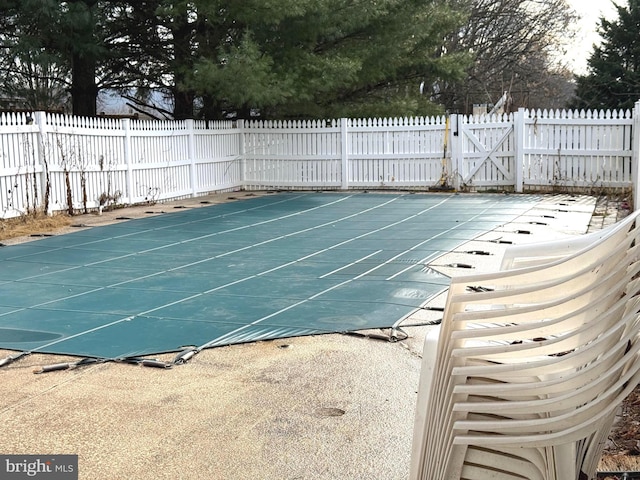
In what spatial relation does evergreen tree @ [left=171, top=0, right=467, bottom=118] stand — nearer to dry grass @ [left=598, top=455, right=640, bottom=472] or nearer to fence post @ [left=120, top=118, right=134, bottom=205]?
fence post @ [left=120, top=118, right=134, bottom=205]

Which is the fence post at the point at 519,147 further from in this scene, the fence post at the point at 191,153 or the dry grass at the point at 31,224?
the dry grass at the point at 31,224

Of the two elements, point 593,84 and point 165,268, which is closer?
point 165,268

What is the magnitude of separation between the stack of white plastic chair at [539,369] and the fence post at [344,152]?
47.0ft

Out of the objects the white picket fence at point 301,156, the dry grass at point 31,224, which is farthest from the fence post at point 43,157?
the dry grass at point 31,224

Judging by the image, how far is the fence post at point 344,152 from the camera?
647 inches

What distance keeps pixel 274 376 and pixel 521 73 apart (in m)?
28.2

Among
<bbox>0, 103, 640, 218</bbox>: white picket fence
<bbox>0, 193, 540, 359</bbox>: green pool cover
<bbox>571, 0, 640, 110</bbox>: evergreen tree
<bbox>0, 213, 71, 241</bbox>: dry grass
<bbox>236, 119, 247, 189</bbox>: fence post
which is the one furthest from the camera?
<bbox>571, 0, 640, 110</bbox>: evergreen tree

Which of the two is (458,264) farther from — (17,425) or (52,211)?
(52,211)

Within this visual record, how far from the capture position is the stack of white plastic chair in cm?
197

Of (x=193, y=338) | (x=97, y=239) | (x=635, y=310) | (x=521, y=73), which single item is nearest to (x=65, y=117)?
(x=97, y=239)

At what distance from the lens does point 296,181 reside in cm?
1708

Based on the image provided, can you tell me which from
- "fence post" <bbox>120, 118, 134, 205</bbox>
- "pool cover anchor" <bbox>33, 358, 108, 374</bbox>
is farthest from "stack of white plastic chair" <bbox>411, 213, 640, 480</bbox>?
"fence post" <bbox>120, 118, 134, 205</bbox>

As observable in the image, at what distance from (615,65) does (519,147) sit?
Result: 53.1 feet

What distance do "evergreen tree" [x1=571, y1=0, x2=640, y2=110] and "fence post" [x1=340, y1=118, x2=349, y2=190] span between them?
1588 centimetres
